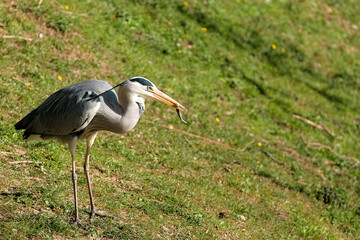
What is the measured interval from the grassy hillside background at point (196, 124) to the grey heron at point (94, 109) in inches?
28.6

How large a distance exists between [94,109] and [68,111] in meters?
0.36

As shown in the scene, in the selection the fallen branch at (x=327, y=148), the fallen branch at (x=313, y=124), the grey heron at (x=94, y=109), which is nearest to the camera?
the grey heron at (x=94, y=109)

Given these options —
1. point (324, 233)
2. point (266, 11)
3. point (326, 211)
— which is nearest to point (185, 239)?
point (324, 233)

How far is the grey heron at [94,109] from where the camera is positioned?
19.1 feet

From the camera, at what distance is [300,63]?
1407cm

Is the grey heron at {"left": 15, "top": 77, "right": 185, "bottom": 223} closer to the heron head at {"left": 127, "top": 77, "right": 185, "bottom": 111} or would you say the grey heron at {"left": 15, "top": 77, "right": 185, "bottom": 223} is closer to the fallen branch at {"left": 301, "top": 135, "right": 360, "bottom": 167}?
the heron head at {"left": 127, "top": 77, "right": 185, "bottom": 111}

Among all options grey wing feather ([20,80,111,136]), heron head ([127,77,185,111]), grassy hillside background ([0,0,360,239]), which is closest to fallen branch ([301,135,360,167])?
grassy hillside background ([0,0,360,239])

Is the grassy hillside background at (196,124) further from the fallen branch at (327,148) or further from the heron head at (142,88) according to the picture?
the heron head at (142,88)

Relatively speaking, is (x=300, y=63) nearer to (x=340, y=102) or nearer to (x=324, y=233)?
(x=340, y=102)

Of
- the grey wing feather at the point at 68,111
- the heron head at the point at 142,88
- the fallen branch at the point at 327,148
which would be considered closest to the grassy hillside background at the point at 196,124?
the fallen branch at the point at 327,148

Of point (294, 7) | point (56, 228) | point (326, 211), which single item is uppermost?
point (294, 7)

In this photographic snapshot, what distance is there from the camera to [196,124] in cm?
1025

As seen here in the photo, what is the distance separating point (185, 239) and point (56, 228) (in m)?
1.53

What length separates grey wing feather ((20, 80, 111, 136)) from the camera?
5828 mm
